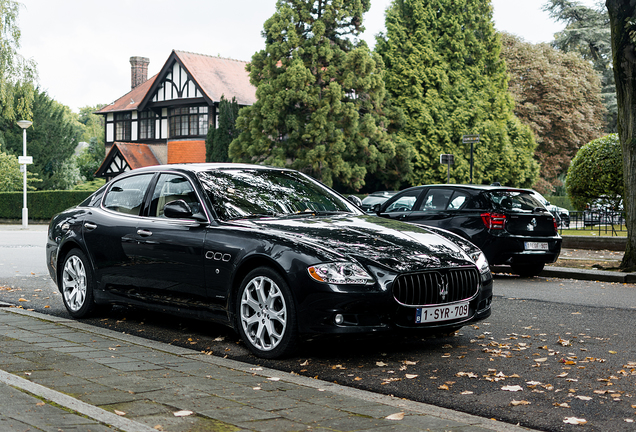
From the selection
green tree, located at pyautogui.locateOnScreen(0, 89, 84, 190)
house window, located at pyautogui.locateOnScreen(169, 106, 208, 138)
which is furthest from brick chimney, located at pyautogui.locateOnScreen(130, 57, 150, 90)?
house window, located at pyautogui.locateOnScreen(169, 106, 208, 138)

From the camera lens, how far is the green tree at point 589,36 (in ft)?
178

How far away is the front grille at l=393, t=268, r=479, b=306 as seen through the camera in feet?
19.3

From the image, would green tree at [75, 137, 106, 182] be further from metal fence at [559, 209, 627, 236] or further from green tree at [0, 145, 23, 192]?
metal fence at [559, 209, 627, 236]

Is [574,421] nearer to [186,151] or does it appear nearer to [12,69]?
[12,69]

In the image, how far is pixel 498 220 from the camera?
1202cm

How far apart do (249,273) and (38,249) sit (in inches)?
584

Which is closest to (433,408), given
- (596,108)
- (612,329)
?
(612,329)

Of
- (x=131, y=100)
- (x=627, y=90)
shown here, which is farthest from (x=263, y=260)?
(x=131, y=100)

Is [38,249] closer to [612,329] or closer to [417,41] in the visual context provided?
[612,329]

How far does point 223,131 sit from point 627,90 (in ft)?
118

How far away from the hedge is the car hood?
38312mm

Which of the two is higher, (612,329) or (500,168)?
(500,168)

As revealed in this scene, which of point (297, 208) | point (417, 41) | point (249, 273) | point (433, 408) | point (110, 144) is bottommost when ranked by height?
point (433, 408)

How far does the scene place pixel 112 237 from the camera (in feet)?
25.3
